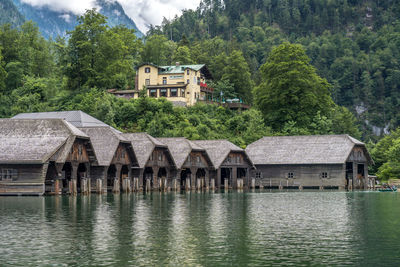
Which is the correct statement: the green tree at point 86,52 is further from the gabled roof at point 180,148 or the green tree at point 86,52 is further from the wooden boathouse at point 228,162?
the gabled roof at point 180,148

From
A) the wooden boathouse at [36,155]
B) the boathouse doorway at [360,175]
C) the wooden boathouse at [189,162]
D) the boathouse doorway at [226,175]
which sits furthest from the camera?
the boathouse doorway at [226,175]

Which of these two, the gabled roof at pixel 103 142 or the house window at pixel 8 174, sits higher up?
A: the gabled roof at pixel 103 142

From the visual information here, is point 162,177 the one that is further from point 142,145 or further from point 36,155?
point 36,155

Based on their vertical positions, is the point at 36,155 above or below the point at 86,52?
below

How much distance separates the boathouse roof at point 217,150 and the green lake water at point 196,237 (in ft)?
147

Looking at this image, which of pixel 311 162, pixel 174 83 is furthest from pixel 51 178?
pixel 174 83

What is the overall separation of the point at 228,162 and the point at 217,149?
2.29 m

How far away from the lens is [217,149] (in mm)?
87188

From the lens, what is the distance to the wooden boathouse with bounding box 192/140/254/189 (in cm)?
8588

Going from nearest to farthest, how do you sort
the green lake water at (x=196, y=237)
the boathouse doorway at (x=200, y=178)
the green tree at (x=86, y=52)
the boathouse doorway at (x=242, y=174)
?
1. the green lake water at (x=196, y=237)
2. the boathouse doorway at (x=200, y=178)
3. the boathouse doorway at (x=242, y=174)
4. the green tree at (x=86, y=52)

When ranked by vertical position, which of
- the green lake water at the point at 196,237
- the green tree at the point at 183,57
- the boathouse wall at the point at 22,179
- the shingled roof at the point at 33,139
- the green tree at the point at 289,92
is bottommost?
the green lake water at the point at 196,237

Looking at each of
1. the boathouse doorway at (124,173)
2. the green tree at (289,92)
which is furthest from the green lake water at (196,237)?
the green tree at (289,92)

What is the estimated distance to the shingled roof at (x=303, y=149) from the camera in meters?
87.1

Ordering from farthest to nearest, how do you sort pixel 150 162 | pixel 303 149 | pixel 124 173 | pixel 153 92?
1. pixel 153 92
2. pixel 303 149
3. pixel 124 173
4. pixel 150 162
